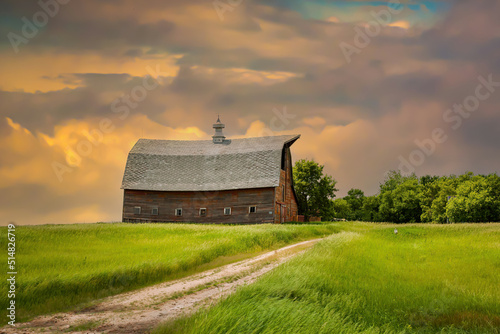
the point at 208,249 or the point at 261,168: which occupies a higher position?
the point at 261,168

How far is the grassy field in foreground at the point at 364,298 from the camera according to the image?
29.9ft

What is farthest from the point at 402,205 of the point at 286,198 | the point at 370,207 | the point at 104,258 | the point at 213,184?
the point at 104,258

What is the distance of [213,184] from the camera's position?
2024 inches

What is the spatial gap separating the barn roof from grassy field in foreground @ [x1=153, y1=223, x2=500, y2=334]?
2987 cm

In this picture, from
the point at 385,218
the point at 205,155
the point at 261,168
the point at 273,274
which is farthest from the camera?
the point at 385,218

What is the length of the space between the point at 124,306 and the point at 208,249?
32.3 feet

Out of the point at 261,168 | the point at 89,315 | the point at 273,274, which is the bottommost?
the point at 89,315

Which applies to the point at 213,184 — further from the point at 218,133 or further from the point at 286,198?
the point at 218,133

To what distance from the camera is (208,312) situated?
921cm

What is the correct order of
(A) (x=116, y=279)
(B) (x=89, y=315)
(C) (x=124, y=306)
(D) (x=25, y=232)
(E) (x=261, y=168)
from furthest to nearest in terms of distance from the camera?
(E) (x=261, y=168), (D) (x=25, y=232), (A) (x=116, y=279), (C) (x=124, y=306), (B) (x=89, y=315)

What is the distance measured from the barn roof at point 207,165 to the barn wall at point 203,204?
882 mm

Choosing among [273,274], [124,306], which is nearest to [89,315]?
[124,306]

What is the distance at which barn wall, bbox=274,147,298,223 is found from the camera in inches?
1992

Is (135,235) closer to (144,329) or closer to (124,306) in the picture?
(124,306)
